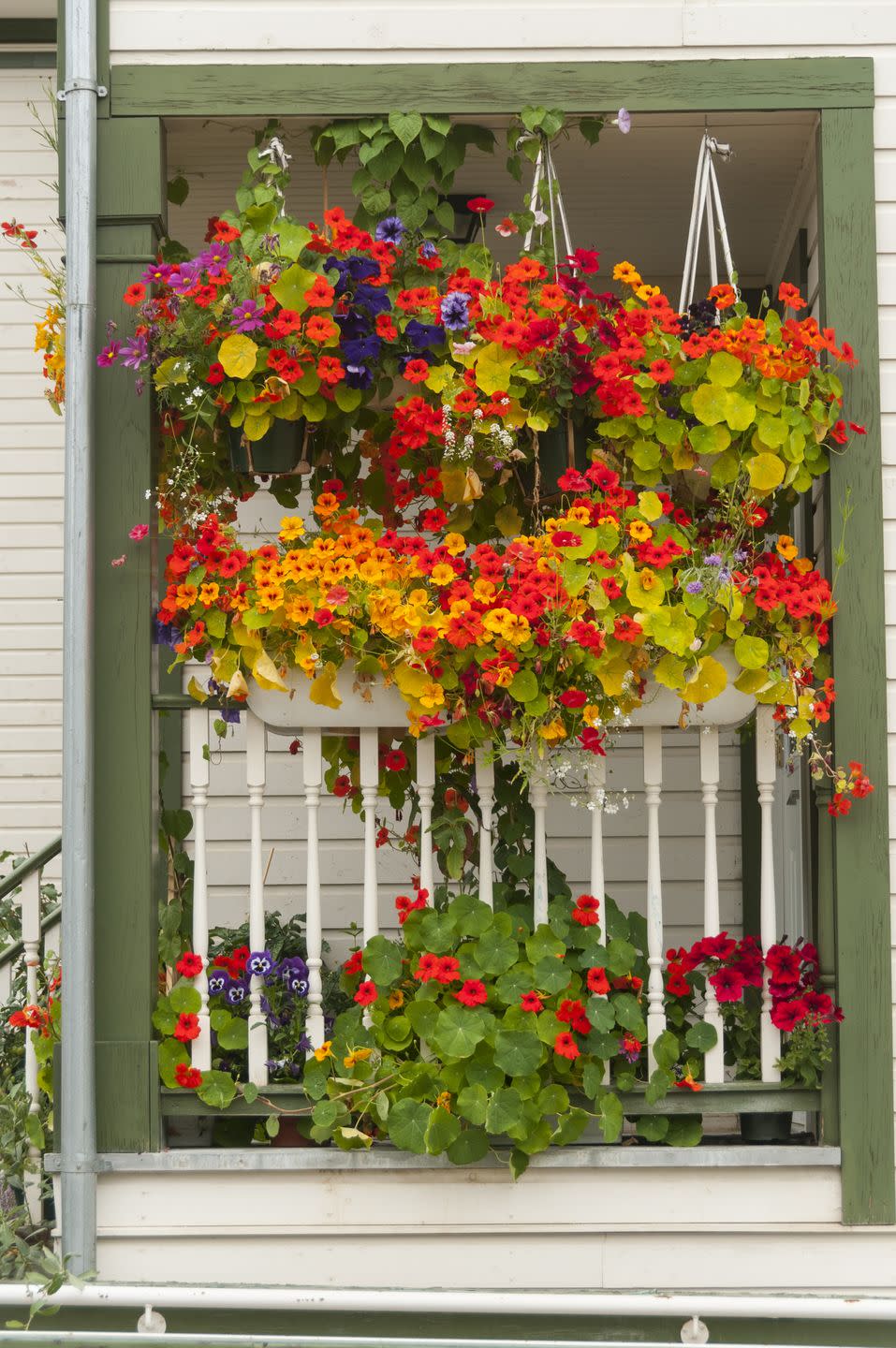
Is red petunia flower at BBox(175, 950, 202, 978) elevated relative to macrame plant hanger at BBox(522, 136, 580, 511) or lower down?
lower down

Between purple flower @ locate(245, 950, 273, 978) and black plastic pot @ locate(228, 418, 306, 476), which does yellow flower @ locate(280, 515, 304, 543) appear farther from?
purple flower @ locate(245, 950, 273, 978)

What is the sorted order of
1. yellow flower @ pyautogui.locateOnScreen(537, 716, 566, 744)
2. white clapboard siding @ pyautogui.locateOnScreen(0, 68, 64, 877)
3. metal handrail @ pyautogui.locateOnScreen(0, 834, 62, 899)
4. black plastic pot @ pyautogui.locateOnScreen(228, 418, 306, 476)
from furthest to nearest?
white clapboard siding @ pyautogui.locateOnScreen(0, 68, 64, 877), metal handrail @ pyautogui.locateOnScreen(0, 834, 62, 899), black plastic pot @ pyautogui.locateOnScreen(228, 418, 306, 476), yellow flower @ pyautogui.locateOnScreen(537, 716, 566, 744)

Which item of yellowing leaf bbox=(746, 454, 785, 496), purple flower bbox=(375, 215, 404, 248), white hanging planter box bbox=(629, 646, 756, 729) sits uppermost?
purple flower bbox=(375, 215, 404, 248)

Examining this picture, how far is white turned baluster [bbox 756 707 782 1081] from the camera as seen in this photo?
287 centimetres

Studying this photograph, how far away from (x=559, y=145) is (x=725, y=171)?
0.45 m

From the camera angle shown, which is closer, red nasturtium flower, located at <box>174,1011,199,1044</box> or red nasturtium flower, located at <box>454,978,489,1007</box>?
red nasturtium flower, located at <box>454,978,489,1007</box>

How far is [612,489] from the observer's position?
2828mm

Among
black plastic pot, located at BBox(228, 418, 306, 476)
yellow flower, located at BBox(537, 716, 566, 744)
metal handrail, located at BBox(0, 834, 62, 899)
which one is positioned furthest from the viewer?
metal handrail, located at BBox(0, 834, 62, 899)

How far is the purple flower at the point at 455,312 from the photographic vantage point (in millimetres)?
2811

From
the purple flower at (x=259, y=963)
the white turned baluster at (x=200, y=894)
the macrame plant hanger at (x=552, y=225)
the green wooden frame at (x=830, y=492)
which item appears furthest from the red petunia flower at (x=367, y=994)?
the macrame plant hanger at (x=552, y=225)

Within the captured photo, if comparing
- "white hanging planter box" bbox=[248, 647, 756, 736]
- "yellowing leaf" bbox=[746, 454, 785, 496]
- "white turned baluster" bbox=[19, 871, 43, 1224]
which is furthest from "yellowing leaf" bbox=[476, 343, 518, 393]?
"white turned baluster" bbox=[19, 871, 43, 1224]

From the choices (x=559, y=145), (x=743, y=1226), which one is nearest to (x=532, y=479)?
(x=559, y=145)

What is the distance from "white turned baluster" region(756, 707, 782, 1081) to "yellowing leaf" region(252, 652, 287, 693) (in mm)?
989

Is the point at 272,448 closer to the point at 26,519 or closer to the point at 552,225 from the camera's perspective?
the point at 552,225
